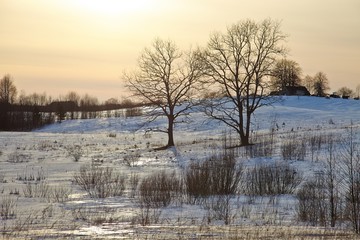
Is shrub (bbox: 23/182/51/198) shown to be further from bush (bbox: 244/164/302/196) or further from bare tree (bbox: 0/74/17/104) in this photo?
bare tree (bbox: 0/74/17/104)

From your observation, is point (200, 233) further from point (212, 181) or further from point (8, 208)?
point (212, 181)

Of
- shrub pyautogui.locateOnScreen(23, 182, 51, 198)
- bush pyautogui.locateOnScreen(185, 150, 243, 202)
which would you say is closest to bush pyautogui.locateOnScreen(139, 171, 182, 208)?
bush pyautogui.locateOnScreen(185, 150, 243, 202)

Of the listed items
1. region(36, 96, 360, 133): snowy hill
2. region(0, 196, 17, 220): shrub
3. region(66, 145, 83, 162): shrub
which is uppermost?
region(36, 96, 360, 133): snowy hill

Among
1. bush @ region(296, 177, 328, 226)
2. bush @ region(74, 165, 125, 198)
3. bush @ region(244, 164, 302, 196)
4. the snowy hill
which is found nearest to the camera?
bush @ region(296, 177, 328, 226)

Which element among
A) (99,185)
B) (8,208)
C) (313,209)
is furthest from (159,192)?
(313,209)

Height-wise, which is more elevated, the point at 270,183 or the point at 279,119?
the point at 279,119

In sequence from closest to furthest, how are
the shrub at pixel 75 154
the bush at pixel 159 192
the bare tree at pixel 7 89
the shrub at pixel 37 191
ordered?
the bush at pixel 159 192 → the shrub at pixel 37 191 → the shrub at pixel 75 154 → the bare tree at pixel 7 89

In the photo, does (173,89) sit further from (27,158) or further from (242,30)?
(27,158)

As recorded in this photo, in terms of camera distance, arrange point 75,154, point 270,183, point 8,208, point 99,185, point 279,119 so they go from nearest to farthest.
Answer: point 8,208 < point 270,183 < point 99,185 < point 75,154 < point 279,119

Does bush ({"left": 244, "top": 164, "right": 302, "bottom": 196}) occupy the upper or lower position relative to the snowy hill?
lower

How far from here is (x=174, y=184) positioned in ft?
48.5

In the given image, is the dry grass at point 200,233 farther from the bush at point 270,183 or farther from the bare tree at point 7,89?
the bare tree at point 7,89

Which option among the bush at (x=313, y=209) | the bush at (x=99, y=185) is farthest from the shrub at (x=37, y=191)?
the bush at (x=313, y=209)

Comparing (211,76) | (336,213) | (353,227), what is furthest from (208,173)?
(211,76)
